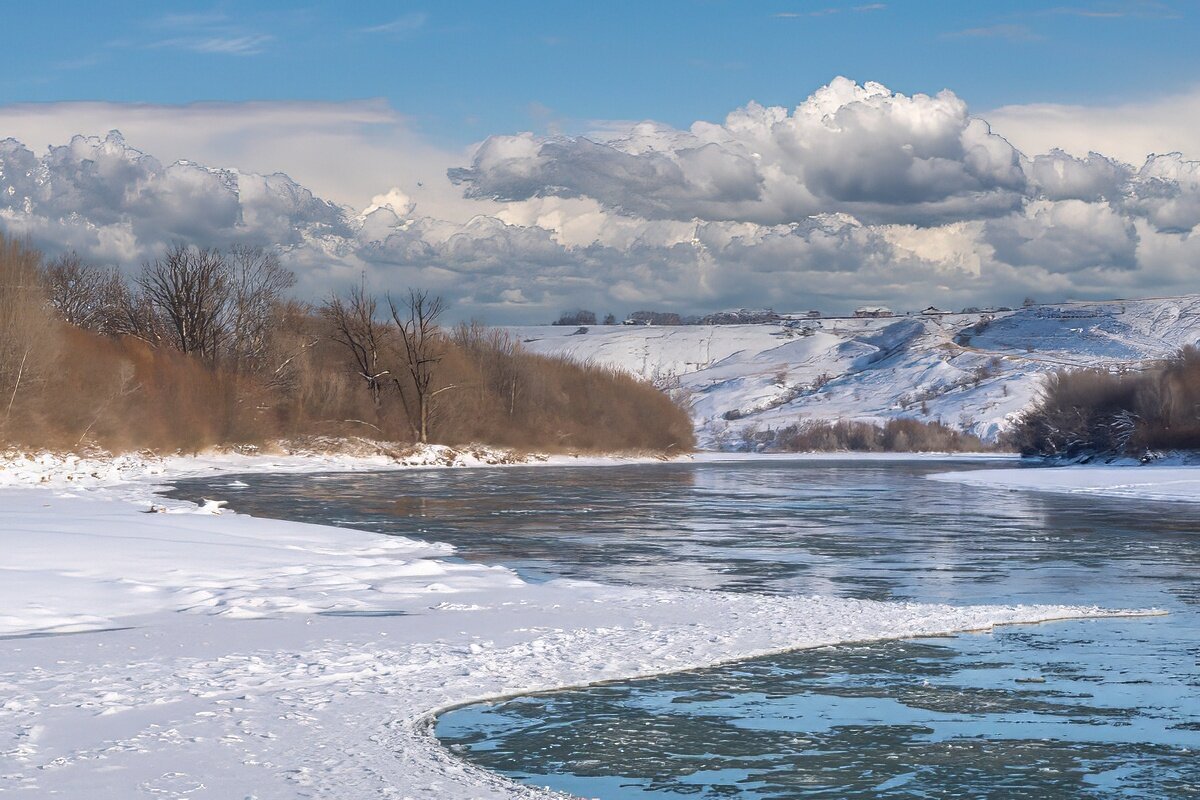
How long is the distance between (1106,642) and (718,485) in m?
44.1

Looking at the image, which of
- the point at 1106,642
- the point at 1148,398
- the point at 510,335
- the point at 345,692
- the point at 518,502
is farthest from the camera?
the point at 510,335

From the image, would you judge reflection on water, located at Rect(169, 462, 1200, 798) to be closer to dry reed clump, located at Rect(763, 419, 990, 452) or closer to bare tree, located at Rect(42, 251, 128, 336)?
bare tree, located at Rect(42, 251, 128, 336)

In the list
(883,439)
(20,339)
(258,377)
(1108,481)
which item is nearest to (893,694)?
(20,339)

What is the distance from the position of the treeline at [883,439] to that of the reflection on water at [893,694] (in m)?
135

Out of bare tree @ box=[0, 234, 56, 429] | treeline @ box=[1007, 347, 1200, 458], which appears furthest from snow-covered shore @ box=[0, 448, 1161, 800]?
treeline @ box=[1007, 347, 1200, 458]

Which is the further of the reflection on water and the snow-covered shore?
the reflection on water

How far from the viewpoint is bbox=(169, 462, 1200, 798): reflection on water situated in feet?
28.8

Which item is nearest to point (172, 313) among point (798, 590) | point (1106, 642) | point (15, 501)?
point (15, 501)

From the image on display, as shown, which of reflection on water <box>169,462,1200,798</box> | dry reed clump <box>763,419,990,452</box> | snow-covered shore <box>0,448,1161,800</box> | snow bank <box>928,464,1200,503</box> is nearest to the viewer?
snow-covered shore <box>0,448,1161,800</box>

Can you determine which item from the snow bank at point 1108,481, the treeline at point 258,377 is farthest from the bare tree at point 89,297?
the snow bank at point 1108,481

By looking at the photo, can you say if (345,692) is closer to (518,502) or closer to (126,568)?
(126,568)

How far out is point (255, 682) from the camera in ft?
36.5

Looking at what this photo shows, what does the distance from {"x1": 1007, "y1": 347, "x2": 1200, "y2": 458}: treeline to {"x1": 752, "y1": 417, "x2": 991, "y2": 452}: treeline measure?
62317 millimetres

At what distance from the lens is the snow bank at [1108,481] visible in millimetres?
50531
